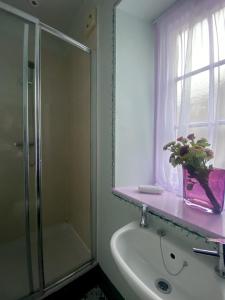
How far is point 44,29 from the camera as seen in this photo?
1308mm

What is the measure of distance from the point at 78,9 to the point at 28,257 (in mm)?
2284

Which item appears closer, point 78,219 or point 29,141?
point 29,141

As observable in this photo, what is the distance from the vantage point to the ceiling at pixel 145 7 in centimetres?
113

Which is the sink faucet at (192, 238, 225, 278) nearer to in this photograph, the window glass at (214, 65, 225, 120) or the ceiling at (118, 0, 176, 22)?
the window glass at (214, 65, 225, 120)

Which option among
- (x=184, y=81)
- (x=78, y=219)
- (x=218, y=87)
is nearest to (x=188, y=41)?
(x=184, y=81)

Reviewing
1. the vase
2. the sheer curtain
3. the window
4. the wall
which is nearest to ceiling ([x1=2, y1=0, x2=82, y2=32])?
the wall

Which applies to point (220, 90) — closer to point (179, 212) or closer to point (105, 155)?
point (179, 212)

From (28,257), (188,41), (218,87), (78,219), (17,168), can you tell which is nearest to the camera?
(218,87)

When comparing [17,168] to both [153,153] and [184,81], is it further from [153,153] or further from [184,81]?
[184,81]

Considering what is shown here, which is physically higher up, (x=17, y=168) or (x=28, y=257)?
(x=17, y=168)

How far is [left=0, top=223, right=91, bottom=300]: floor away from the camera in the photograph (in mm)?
1271

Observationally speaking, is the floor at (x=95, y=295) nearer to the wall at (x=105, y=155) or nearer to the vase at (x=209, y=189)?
the wall at (x=105, y=155)

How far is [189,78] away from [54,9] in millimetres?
1549

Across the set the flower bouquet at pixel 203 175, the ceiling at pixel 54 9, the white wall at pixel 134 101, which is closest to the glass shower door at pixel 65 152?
the ceiling at pixel 54 9
